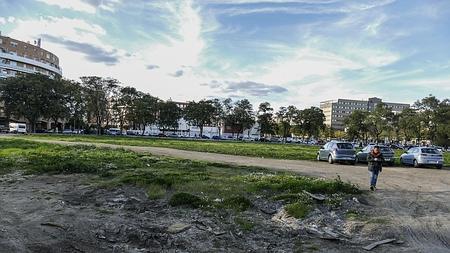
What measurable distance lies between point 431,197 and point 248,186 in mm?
6274

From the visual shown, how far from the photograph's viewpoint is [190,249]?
859 centimetres

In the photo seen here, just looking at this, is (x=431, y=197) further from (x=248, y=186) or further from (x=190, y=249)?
(x=190, y=249)

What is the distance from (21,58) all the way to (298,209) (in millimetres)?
123590

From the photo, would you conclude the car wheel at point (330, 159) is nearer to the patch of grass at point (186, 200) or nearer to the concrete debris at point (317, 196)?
the concrete debris at point (317, 196)

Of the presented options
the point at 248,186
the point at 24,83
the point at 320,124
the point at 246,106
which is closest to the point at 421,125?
the point at 320,124

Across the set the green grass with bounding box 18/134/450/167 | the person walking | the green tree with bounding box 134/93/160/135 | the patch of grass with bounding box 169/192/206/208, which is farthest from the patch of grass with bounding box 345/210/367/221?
the green tree with bounding box 134/93/160/135

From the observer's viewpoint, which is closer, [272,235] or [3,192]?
[272,235]

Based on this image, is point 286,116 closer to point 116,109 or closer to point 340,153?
point 116,109

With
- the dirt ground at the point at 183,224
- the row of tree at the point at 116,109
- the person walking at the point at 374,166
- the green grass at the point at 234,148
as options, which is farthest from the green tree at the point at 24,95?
the person walking at the point at 374,166

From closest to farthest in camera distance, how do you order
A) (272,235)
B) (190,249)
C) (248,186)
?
(190,249) < (272,235) < (248,186)

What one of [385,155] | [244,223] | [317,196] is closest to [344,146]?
[385,155]

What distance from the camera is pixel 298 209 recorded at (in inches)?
452

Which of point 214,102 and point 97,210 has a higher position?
point 214,102

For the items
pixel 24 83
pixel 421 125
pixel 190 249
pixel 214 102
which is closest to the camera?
pixel 190 249
